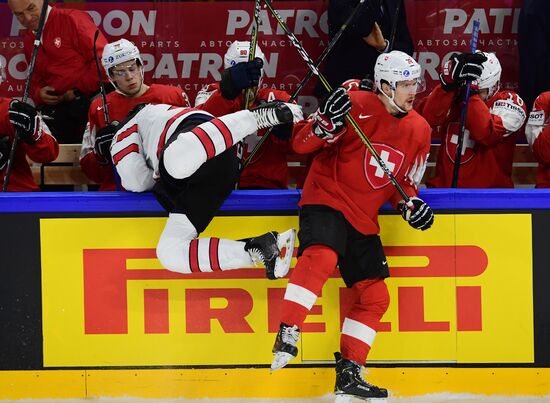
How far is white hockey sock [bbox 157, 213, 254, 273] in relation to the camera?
3.92m

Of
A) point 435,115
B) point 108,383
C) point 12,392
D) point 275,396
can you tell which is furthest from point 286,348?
point 435,115

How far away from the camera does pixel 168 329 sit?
4141 millimetres

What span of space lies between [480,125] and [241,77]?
1119 mm

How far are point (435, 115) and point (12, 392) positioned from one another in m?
2.09

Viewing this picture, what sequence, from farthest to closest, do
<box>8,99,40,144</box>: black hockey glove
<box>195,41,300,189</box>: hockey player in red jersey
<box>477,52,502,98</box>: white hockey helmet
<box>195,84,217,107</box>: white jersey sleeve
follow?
1. <box>195,84,217,107</box>: white jersey sleeve
2. <box>477,52,502,98</box>: white hockey helmet
3. <box>195,41,300,189</box>: hockey player in red jersey
4. <box>8,99,40,144</box>: black hockey glove

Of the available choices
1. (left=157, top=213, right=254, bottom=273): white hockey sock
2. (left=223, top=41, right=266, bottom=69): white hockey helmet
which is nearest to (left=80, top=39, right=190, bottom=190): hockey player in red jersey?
(left=223, top=41, right=266, bottom=69): white hockey helmet

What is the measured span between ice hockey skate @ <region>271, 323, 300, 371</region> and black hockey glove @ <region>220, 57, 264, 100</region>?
988 millimetres

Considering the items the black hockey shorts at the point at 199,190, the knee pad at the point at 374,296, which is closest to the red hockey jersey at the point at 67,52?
the black hockey shorts at the point at 199,190

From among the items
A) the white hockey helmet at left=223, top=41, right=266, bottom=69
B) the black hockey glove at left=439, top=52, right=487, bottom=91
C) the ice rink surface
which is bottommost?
the ice rink surface

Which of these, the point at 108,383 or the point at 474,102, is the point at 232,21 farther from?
the point at 108,383

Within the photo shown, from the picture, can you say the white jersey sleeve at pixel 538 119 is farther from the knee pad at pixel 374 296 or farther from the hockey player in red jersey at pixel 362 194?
the knee pad at pixel 374 296

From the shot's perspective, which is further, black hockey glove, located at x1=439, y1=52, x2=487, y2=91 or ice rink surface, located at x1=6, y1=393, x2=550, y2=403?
black hockey glove, located at x1=439, y1=52, x2=487, y2=91

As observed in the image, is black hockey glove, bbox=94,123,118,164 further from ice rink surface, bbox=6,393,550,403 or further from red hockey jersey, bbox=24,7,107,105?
ice rink surface, bbox=6,393,550,403

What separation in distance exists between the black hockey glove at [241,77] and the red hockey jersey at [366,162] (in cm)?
34
